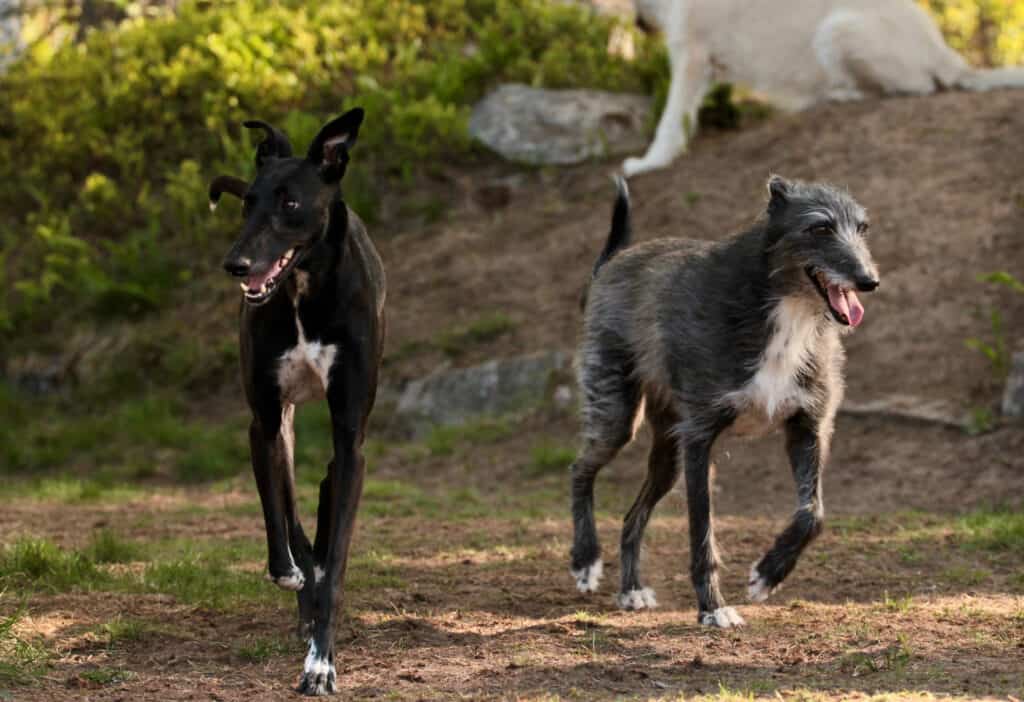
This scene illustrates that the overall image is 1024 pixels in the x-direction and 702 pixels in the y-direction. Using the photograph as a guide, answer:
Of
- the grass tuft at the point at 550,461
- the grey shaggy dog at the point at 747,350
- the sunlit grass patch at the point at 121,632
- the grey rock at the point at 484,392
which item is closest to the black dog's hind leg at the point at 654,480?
the grey shaggy dog at the point at 747,350

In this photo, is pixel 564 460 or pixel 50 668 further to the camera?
pixel 564 460

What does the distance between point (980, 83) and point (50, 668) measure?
11.8 m

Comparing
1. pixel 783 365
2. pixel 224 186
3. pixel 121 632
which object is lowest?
pixel 121 632

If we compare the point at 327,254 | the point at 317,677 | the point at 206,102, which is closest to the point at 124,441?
the point at 206,102

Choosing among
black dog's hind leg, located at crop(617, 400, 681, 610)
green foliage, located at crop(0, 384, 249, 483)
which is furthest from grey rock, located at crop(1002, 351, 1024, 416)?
green foliage, located at crop(0, 384, 249, 483)

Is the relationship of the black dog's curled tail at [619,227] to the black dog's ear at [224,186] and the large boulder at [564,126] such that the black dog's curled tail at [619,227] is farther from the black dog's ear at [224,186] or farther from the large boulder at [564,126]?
the large boulder at [564,126]

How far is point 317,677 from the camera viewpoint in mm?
5152

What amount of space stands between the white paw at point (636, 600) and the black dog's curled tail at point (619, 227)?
179 centimetres

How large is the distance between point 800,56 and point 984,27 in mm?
7015

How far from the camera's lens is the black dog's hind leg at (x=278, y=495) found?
18.6ft

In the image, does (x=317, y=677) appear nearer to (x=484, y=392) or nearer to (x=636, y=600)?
(x=636, y=600)

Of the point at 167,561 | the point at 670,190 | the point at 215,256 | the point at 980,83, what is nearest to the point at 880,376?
the point at 670,190

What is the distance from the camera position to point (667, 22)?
14352 millimetres

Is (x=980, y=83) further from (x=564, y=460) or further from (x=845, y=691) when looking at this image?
(x=845, y=691)
